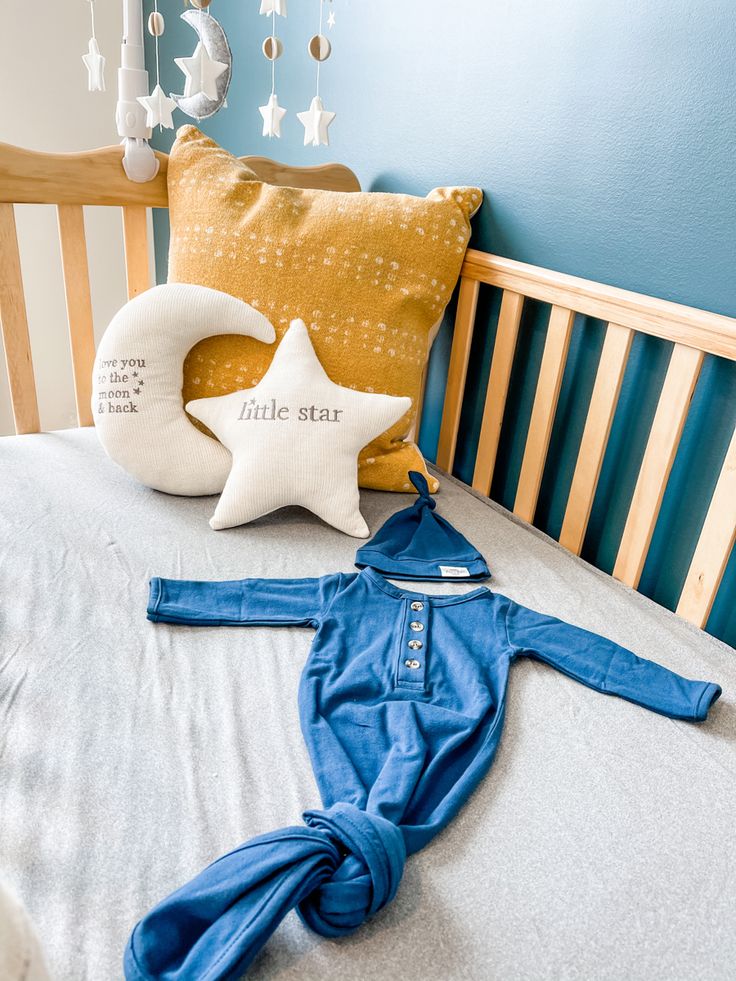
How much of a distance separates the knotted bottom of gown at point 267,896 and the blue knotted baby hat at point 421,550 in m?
0.44

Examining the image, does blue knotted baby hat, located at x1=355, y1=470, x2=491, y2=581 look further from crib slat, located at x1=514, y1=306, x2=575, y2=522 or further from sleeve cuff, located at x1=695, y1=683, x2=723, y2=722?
sleeve cuff, located at x1=695, y1=683, x2=723, y2=722

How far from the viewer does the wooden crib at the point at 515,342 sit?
0.98 m

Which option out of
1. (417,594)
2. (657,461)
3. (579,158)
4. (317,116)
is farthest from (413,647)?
(317,116)

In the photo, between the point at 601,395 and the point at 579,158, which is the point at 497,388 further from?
the point at 579,158

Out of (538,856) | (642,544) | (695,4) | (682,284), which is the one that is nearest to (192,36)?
(695,4)

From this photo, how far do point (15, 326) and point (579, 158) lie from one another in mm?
996

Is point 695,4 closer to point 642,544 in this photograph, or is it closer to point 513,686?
point 642,544

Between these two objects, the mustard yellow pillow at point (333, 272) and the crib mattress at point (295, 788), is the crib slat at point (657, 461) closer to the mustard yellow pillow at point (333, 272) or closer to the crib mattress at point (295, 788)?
the crib mattress at point (295, 788)

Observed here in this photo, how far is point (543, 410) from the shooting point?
120cm

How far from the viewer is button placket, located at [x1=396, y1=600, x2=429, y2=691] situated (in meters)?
0.83

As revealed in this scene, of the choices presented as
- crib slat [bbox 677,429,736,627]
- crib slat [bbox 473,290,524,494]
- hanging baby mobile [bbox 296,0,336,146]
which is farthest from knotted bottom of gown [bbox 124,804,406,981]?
hanging baby mobile [bbox 296,0,336,146]

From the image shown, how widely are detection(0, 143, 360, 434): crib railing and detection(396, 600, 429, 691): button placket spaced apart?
0.87 meters

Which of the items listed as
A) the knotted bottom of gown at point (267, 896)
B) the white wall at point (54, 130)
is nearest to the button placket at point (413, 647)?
the knotted bottom of gown at point (267, 896)

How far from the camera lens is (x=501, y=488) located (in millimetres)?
1404
